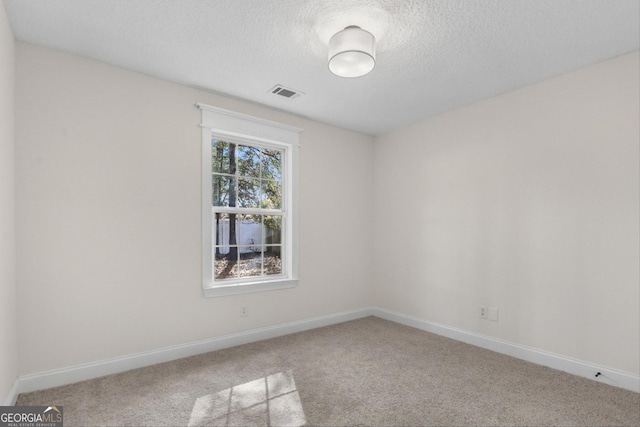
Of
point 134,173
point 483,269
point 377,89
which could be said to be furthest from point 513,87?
point 134,173

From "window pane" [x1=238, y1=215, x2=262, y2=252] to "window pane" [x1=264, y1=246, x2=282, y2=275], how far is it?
150 millimetres

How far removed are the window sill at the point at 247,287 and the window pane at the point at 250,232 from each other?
39 cm

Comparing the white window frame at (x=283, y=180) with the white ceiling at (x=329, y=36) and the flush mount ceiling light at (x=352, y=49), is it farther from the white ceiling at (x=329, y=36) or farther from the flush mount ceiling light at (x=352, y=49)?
the flush mount ceiling light at (x=352, y=49)

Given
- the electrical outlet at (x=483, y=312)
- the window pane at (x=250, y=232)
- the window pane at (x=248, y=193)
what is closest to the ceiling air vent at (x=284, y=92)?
the window pane at (x=248, y=193)

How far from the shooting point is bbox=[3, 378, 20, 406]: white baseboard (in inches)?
78.5

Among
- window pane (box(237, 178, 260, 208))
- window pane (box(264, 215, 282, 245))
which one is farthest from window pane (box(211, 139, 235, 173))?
window pane (box(264, 215, 282, 245))

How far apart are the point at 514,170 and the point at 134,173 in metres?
3.44

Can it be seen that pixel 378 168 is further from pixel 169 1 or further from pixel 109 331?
pixel 109 331

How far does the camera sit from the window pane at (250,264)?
11.4 feet

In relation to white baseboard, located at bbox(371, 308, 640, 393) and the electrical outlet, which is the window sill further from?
the electrical outlet

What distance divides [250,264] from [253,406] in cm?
159

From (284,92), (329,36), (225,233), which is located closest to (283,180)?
(225,233)

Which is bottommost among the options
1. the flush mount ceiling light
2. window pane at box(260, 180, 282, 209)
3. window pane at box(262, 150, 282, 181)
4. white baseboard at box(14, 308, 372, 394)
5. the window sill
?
white baseboard at box(14, 308, 372, 394)

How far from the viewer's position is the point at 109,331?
2623mm
